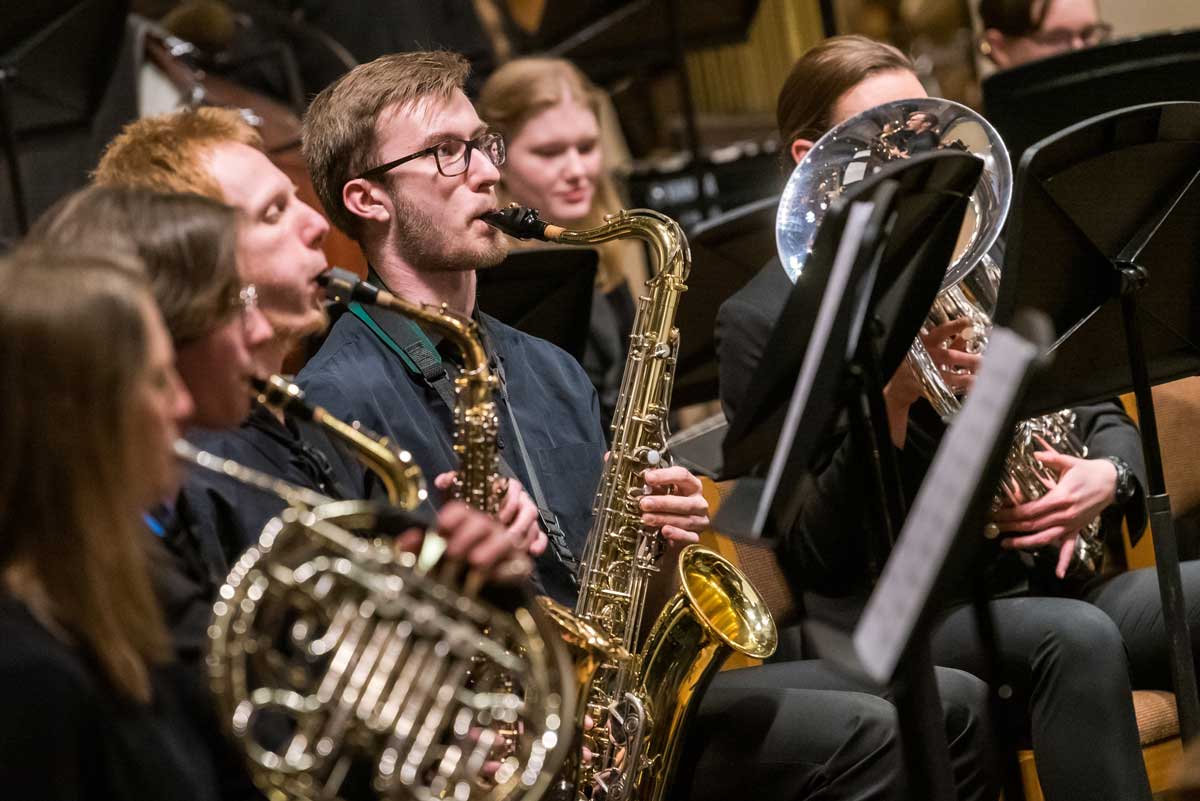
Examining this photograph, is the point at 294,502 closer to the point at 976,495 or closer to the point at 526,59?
the point at 976,495

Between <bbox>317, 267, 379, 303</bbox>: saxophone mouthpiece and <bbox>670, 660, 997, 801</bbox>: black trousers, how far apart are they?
3.16 ft

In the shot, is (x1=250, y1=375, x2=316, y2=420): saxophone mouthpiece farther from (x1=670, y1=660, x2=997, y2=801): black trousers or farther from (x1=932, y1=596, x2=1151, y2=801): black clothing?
(x1=932, y1=596, x2=1151, y2=801): black clothing

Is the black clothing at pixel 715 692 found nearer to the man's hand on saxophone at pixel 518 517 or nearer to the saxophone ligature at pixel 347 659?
the man's hand on saxophone at pixel 518 517

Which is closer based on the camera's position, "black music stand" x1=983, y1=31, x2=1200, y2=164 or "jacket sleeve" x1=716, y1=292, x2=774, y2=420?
"jacket sleeve" x1=716, y1=292, x2=774, y2=420

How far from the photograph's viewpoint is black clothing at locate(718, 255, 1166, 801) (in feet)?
8.18

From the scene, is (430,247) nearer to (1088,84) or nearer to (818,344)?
(818,344)

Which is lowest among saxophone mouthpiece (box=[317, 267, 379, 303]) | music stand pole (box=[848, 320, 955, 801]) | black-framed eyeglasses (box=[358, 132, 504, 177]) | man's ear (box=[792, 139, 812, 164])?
music stand pole (box=[848, 320, 955, 801])

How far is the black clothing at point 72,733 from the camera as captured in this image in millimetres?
1417

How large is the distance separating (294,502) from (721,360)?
1.35 metres

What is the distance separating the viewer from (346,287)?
7.13 ft

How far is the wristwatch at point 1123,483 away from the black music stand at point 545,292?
1.21 metres

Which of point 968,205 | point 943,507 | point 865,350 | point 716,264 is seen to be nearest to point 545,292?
point 716,264

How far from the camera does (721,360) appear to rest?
282 centimetres

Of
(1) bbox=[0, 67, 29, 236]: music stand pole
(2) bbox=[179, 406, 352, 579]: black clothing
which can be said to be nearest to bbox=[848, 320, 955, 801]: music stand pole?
(2) bbox=[179, 406, 352, 579]: black clothing
